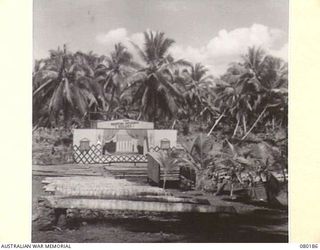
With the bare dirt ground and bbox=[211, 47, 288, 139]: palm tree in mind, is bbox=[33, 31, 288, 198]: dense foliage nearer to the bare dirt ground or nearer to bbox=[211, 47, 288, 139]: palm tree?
bbox=[211, 47, 288, 139]: palm tree

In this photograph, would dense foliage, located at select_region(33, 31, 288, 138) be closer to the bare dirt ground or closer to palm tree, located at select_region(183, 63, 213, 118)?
palm tree, located at select_region(183, 63, 213, 118)

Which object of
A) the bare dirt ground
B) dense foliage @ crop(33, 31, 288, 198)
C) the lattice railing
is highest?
dense foliage @ crop(33, 31, 288, 198)

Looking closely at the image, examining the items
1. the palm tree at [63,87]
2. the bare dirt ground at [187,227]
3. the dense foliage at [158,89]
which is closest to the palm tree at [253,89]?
the dense foliage at [158,89]

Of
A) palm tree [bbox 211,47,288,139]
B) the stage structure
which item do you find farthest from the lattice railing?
palm tree [bbox 211,47,288,139]

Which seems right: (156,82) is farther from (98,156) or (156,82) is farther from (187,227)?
(187,227)

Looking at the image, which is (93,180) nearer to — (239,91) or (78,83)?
(78,83)

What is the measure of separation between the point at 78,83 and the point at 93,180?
12.5 inches

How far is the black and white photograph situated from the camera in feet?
4.94

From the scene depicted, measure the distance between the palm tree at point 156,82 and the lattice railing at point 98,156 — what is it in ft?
0.43

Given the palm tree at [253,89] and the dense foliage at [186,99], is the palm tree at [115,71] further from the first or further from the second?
the palm tree at [253,89]

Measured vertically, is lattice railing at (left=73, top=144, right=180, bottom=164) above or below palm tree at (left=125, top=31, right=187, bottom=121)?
below

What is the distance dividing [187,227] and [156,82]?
48 centimetres

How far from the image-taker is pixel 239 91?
5.03 feet
